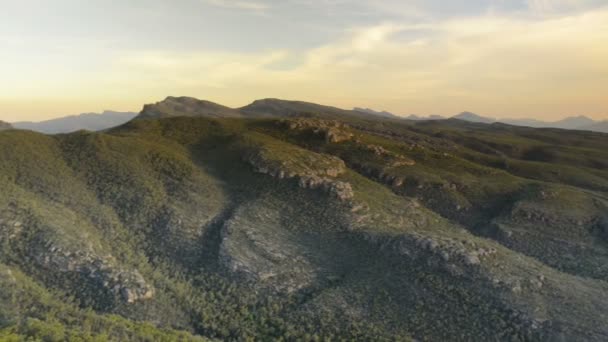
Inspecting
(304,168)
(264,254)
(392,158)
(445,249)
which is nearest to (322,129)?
(392,158)

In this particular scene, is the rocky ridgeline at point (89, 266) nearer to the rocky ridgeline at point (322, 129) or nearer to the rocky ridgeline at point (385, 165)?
the rocky ridgeline at point (385, 165)

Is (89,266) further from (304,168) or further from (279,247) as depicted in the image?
(304,168)

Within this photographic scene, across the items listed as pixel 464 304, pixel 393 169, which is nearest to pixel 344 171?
pixel 393 169

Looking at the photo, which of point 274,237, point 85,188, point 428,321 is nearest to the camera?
point 428,321

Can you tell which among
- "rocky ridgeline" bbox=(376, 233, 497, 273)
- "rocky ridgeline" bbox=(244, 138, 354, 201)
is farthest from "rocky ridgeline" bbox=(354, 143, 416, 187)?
"rocky ridgeline" bbox=(376, 233, 497, 273)

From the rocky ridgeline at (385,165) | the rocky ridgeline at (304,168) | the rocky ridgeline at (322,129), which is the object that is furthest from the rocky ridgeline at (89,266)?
the rocky ridgeline at (322,129)

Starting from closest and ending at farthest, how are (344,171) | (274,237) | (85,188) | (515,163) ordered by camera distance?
(274,237), (85,188), (344,171), (515,163)

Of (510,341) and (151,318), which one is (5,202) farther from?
(510,341)
